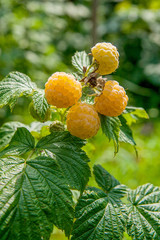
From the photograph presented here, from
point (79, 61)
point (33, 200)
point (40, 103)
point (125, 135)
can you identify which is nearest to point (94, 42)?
point (79, 61)

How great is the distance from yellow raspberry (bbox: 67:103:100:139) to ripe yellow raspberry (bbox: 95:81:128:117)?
37 mm

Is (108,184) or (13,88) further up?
(13,88)

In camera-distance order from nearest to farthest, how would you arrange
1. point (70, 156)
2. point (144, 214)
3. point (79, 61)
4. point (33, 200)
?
point (33, 200) < point (70, 156) < point (144, 214) < point (79, 61)

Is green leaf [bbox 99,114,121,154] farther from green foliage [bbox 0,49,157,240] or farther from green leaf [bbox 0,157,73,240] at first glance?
green leaf [bbox 0,157,73,240]

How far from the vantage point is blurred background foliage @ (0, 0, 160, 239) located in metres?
3.28

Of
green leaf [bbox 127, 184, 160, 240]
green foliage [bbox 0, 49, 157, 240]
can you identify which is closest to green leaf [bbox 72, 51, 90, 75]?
green foliage [bbox 0, 49, 157, 240]

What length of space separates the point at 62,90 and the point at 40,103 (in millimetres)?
97

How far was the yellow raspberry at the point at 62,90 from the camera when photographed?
2.99 ft

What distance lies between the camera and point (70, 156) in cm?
94

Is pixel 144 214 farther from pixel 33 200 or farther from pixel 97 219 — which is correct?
pixel 33 200

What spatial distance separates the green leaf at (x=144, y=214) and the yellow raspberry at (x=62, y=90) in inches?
18.6

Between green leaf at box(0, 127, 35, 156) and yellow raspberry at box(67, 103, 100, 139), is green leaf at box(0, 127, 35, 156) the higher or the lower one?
the lower one

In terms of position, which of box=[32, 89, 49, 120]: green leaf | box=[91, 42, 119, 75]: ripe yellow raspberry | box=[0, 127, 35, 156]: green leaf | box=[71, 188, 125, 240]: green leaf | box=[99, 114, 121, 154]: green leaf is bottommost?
box=[71, 188, 125, 240]: green leaf

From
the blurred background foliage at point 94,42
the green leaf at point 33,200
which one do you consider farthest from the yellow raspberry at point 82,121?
the blurred background foliage at point 94,42
